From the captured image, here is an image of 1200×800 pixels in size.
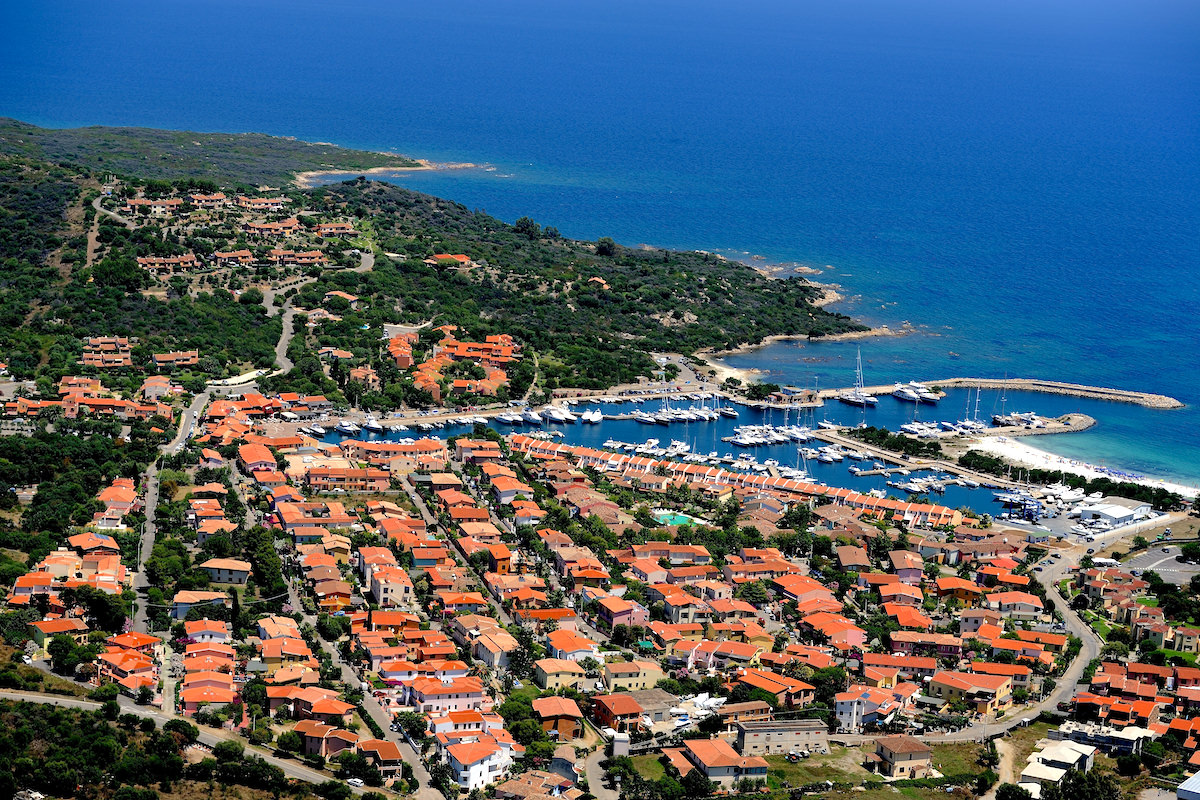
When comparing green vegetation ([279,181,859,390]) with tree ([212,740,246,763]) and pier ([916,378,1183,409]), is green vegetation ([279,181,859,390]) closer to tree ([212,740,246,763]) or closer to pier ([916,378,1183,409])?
pier ([916,378,1183,409])

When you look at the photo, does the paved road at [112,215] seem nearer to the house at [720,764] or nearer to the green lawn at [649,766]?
the green lawn at [649,766]

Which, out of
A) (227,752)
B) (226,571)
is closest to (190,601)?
(226,571)

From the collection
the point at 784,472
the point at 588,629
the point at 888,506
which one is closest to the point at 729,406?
the point at 784,472

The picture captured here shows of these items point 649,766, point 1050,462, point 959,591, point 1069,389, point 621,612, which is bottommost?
point 649,766

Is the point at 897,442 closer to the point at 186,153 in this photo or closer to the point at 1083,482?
the point at 1083,482

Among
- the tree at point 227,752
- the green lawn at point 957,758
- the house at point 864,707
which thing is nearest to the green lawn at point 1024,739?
the green lawn at point 957,758

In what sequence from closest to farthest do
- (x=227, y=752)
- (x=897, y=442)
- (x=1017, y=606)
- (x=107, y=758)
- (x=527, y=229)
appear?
(x=107, y=758), (x=227, y=752), (x=1017, y=606), (x=897, y=442), (x=527, y=229)

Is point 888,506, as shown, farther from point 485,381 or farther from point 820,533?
point 485,381

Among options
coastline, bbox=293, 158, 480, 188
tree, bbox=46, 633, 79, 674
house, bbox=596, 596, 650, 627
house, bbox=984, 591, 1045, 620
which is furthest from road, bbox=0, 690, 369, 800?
coastline, bbox=293, 158, 480, 188
